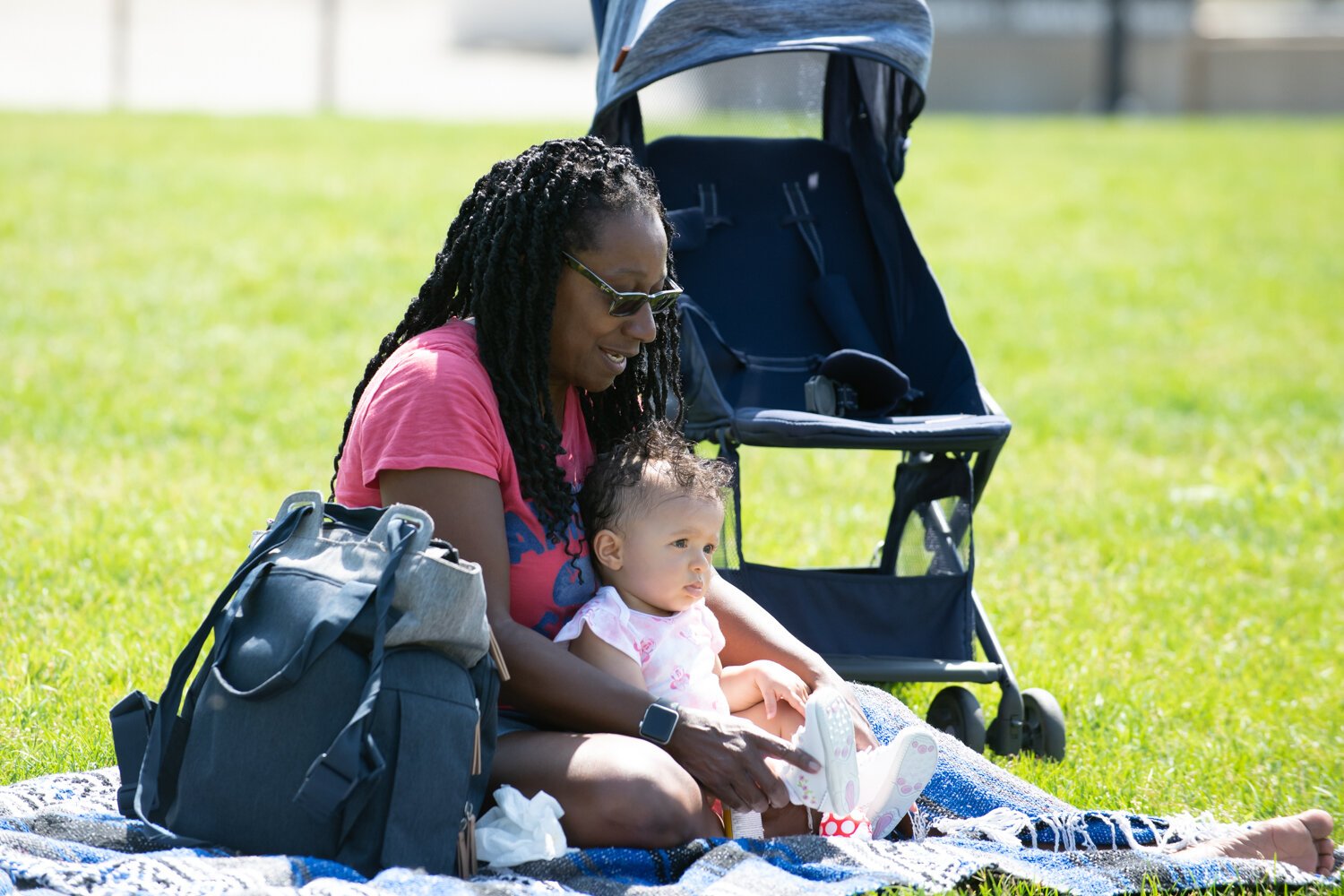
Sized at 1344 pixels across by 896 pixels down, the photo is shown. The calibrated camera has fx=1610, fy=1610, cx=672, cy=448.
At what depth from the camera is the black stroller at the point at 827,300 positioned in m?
4.13

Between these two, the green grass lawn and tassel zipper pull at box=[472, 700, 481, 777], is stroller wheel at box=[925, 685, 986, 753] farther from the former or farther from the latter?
tassel zipper pull at box=[472, 700, 481, 777]

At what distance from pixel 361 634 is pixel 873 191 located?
3.00 meters

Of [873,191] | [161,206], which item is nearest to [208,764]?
[873,191]

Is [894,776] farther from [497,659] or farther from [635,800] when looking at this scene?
[497,659]

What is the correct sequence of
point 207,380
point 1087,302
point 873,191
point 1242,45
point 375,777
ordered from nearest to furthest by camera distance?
1. point 375,777
2. point 873,191
3. point 207,380
4. point 1087,302
5. point 1242,45

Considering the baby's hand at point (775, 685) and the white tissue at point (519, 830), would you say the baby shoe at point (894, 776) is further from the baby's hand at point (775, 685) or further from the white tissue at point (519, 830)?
the white tissue at point (519, 830)

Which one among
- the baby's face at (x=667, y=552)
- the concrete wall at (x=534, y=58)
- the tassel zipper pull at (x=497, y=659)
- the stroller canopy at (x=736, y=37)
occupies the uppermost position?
the concrete wall at (x=534, y=58)

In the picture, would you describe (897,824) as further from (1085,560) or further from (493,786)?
(1085,560)

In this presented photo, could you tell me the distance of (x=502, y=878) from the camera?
9.05 feet

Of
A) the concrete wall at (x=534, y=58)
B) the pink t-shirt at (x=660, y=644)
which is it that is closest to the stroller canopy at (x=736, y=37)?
the pink t-shirt at (x=660, y=644)

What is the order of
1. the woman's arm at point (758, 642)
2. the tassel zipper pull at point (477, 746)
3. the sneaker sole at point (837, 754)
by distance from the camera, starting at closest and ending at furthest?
the tassel zipper pull at point (477, 746), the sneaker sole at point (837, 754), the woman's arm at point (758, 642)

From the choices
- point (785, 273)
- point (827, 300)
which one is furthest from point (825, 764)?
point (785, 273)

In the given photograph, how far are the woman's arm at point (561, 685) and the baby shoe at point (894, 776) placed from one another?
23 centimetres

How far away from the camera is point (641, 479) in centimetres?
317
